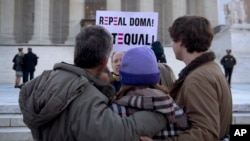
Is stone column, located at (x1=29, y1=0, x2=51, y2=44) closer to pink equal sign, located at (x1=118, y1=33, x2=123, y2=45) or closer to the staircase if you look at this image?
the staircase

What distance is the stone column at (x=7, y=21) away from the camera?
2799 cm

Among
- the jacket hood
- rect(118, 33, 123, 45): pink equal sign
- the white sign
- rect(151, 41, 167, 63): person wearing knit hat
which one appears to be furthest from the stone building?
the jacket hood

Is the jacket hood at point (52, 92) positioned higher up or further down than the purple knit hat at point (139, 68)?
further down

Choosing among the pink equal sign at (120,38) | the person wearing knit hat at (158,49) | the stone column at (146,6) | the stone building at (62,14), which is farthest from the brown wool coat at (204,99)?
the stone column at (146,6)

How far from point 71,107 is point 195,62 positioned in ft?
3.10

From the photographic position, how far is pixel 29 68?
15.2 metres

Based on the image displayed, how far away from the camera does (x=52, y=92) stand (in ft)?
6.41

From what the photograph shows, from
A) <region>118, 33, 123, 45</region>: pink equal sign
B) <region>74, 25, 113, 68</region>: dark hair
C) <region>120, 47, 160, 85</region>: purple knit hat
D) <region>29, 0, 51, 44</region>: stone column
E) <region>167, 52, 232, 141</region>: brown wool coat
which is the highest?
<region>29, 0, 51, 44</region>: stone column

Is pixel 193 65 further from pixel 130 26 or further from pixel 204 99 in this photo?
pixel 130 26

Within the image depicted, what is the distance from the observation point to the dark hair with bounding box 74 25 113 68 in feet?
7.00

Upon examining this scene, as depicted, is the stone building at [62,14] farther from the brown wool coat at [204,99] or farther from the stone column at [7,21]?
the brown wool coat at [204,99]

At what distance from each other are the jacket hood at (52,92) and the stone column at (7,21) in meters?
27.3

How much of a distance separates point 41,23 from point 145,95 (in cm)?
2657

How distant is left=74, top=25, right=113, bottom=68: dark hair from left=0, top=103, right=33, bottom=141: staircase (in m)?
3.19
